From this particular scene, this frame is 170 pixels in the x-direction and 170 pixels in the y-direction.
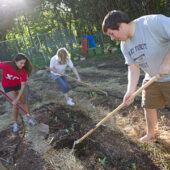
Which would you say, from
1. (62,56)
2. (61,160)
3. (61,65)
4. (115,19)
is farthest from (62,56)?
(115,19)

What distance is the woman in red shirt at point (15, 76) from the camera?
11.4ft

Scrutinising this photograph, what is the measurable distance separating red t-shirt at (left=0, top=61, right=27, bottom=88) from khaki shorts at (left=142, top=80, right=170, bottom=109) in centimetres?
258

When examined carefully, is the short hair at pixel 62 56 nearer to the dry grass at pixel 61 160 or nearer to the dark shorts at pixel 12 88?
the dark shorts at pixel 12 88

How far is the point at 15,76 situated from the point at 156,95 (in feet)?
9.61

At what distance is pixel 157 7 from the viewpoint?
8.70 meters

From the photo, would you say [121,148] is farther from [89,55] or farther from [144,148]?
[89,55]

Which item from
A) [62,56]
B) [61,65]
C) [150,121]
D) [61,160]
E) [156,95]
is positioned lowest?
[61,160]

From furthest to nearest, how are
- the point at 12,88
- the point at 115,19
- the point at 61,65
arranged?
the point at 61,65
the point at 12,88
the point at 115,19

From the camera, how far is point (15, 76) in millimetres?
3619

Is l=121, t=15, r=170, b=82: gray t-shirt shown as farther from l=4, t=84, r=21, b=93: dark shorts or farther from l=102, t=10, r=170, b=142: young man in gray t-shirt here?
l=4, t=84, r=21, b=93: dark shorts

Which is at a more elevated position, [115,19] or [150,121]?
[115,19]

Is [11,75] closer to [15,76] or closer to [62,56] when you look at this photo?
[15,76]

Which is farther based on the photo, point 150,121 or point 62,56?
point 62,56

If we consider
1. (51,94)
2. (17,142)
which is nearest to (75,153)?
(17,142)
